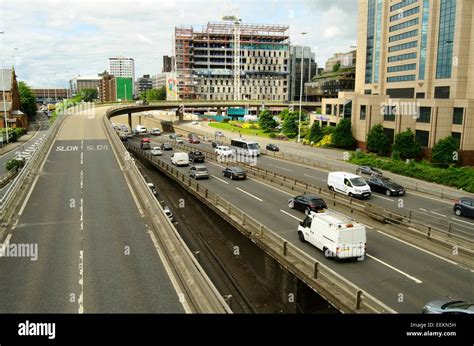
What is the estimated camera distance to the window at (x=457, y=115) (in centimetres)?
5250

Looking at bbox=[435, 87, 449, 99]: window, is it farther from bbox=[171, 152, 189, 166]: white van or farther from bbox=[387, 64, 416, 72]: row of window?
bbox=[171, 152, 189, 166]: white van

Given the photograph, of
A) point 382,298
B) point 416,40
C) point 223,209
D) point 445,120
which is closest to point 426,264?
point 382,298

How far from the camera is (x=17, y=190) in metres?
24.2

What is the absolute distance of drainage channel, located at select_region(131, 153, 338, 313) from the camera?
1750 centimetres

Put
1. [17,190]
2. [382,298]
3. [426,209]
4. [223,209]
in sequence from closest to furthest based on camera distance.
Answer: [382,298]
[17,190]
[223,209]
[426,209]

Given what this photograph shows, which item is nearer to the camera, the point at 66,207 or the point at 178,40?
the point at 66,207

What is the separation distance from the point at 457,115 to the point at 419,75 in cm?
1959

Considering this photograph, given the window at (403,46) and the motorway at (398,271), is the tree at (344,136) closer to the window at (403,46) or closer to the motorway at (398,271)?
the window at (403,46)

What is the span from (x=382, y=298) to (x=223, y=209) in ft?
43.1

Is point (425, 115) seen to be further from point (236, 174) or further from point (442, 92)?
point (236, 174)

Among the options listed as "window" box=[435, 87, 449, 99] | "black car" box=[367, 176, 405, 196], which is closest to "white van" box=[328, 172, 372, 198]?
"black car" box=[367, 176, 405, 196]

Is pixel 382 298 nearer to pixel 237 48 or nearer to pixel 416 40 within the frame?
pixel 416 40

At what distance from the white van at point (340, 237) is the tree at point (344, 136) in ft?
163

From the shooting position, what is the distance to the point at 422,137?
57.0 metres
